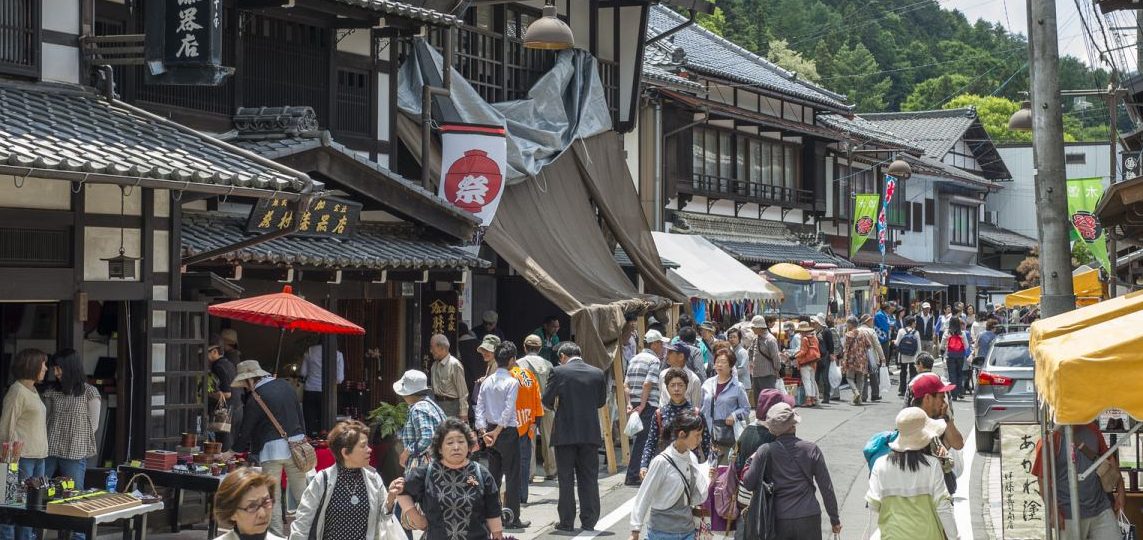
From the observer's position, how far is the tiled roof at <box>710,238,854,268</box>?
3406cm

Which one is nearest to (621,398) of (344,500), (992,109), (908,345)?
(344,500)

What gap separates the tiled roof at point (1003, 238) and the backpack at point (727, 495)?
179 ft

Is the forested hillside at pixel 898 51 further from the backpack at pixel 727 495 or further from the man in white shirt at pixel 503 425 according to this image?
the backpack at pixel 727 495

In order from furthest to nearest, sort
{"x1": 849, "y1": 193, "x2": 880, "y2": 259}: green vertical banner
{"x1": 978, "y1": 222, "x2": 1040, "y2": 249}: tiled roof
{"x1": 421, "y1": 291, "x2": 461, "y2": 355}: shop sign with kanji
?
1. {"x1": 978, "y1": 222, "x2": 1040, "y2": 249}: tiled roof
2. {"x1": 849, "y1": 193, "x2": 880, "y2": 259}: green vertical banner
3. {"x1": 421, "y1": 291, "x2": 461, "y2": 355}: shop sign with kanji

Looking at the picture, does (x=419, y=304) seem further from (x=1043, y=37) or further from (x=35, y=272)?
(x=1043, y=37)

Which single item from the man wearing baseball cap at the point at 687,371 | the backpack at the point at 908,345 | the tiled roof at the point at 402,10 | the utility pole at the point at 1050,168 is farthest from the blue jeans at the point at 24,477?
the backpack at the point at 908,345

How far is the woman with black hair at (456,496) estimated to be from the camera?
26.1 ft

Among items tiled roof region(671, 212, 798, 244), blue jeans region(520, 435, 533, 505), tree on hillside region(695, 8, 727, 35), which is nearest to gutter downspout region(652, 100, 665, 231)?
tiled roof region(671, 212, 798, 244)

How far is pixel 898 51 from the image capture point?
3255 inches

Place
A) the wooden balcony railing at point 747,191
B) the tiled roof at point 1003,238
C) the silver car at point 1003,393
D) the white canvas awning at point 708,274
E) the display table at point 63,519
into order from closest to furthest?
the display table at point 63,519
the silver car at point 1003,393
the white canvas awning at point 708,274
the wooden balcony railing at point 747,191
the tiled roof at point 1003,238

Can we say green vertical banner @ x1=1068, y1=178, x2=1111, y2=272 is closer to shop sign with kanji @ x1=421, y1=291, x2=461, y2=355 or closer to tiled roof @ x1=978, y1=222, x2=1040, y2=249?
shop sign with kanji @ x1=421, y1=291, x2=461, y2=355

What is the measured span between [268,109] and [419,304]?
3786 mm

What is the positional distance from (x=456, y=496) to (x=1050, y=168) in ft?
21.9

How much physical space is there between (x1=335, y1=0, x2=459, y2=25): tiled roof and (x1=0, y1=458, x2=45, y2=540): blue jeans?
22.7 ft
